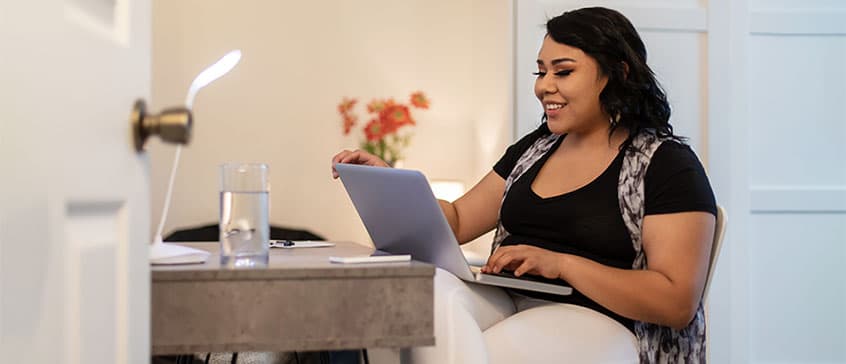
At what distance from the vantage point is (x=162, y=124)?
0.80 m

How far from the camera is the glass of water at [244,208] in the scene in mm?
1116

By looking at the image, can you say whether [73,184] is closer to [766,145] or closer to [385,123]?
[766,145]

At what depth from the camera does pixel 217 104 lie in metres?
4.16

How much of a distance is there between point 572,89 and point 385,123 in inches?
86.0

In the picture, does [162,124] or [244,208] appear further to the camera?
[244,208]

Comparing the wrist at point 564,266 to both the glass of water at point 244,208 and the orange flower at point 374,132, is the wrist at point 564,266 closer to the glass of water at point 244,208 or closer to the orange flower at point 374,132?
the glass of water at point 244,208

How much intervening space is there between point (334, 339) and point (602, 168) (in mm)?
1053

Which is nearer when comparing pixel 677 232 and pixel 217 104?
pixel 677 232

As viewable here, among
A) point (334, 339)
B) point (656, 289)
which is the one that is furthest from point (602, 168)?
point (334, 339)

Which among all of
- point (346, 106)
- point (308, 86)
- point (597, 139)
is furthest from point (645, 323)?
point (308, 86)

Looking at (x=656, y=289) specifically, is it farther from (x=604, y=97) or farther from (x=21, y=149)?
(x=21, y=149)

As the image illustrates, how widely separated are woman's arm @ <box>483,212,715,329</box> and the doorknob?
3.18 feet

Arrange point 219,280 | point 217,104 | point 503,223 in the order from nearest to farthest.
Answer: point 219,280 < point 503,223 < point 217,104

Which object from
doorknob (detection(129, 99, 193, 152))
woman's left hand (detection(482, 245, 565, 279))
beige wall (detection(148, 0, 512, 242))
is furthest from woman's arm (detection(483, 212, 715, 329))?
beige wall (detection(148, 0, 512, 242))
